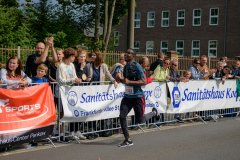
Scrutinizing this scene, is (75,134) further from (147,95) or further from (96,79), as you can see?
(147,95)

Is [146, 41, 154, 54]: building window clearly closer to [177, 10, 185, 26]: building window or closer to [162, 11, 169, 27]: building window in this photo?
[162, 11, 169, 27]: building window

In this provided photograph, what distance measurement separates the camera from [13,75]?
6.50 m

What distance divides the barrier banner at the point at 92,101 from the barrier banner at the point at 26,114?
0.39 metres

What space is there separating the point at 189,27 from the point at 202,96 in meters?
26.2

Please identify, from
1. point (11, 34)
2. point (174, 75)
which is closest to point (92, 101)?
point (174, 75)

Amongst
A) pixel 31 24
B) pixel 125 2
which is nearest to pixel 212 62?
pixel 125 2

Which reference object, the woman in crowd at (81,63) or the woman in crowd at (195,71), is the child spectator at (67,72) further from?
the woman in crowd at (195,71)

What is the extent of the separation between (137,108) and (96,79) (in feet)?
4.87

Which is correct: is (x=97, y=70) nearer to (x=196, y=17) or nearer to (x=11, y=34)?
(x=11, y=34)

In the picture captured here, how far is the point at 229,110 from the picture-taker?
11.4m

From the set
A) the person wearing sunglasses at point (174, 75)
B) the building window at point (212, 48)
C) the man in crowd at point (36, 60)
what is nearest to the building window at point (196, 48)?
the building window at point (212, 48)

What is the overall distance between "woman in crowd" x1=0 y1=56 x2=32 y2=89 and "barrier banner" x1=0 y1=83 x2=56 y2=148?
0.14 metres

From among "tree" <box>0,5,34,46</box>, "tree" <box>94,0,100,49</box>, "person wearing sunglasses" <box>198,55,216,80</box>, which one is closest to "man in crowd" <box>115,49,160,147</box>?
"person wearing sunglasses" <box>198,55,216,80</box>

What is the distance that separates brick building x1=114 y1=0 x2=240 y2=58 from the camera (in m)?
32.4
